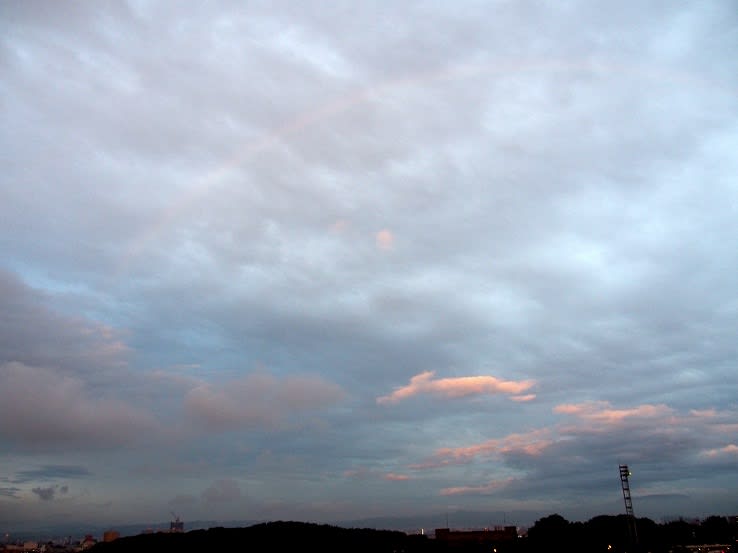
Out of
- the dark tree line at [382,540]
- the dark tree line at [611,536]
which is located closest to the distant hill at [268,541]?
the dark tree line at [382,540]

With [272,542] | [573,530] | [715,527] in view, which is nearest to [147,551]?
[272,542]

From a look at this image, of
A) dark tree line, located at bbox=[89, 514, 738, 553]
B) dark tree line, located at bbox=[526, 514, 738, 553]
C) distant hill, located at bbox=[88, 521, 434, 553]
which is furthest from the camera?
dark tree line, located at bbox=[526, 514, 738, 553]

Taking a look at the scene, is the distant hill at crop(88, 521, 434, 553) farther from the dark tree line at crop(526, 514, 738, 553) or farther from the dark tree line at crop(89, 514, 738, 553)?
the dark tree line at crop(526, 514, 738, 553)

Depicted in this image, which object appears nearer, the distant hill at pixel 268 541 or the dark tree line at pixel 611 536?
the distant hill at pixel 268 541

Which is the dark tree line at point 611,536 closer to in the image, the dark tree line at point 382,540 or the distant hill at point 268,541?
the dark tree line at point 382,540

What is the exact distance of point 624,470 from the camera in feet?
251

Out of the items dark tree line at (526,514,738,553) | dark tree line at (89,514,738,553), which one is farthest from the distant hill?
dark tree line at (526,514,738,553)

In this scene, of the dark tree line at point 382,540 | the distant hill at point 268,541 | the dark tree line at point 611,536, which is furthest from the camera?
the dark tree line at point 611,536

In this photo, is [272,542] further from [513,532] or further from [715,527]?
[715,527]

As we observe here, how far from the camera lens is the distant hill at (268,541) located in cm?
10919

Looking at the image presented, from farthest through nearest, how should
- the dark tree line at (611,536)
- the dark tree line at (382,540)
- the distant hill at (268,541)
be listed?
the dark tree line at (611,536) → the dark tree line at (382,540) → the distant hill at (268,541)

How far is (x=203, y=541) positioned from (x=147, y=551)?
10085 mm

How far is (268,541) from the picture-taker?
115438mm

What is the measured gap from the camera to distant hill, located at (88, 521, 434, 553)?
358 ft
